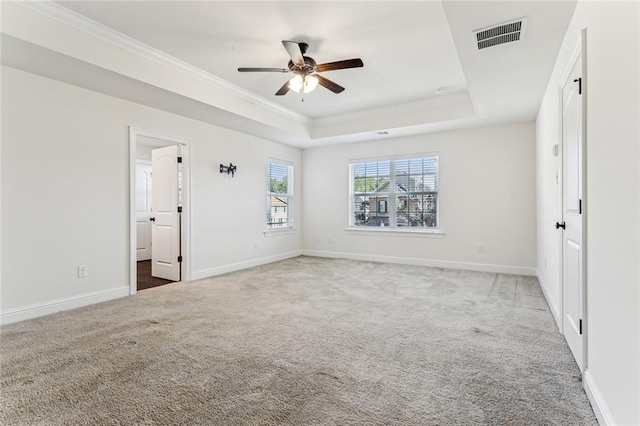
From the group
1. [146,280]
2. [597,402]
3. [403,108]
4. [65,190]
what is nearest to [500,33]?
[597,402]

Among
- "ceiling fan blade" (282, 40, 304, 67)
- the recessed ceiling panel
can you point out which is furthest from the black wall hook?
"ceiling fan blade" (282, 40, 304, 67)

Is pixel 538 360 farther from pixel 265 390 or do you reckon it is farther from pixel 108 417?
pixel 108 417

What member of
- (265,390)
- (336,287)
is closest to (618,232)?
(265,390)

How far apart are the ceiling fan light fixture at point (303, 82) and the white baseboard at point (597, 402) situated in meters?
3.37

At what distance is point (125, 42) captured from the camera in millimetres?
3211

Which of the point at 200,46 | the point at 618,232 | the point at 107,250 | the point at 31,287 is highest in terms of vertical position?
the point at 200,46

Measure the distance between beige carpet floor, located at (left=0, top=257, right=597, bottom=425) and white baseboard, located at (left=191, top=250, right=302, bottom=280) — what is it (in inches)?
41.7

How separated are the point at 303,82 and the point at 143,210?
17.5ft

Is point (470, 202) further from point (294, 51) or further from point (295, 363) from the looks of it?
point (295, 363)

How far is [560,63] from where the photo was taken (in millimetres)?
2805

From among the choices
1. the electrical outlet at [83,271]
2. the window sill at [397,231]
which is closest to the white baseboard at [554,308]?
the window sill at [397,231]

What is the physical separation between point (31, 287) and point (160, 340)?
175cm

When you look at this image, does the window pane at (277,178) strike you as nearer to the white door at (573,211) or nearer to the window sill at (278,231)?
the window sill at (278,231)

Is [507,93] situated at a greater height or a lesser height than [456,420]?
greater
